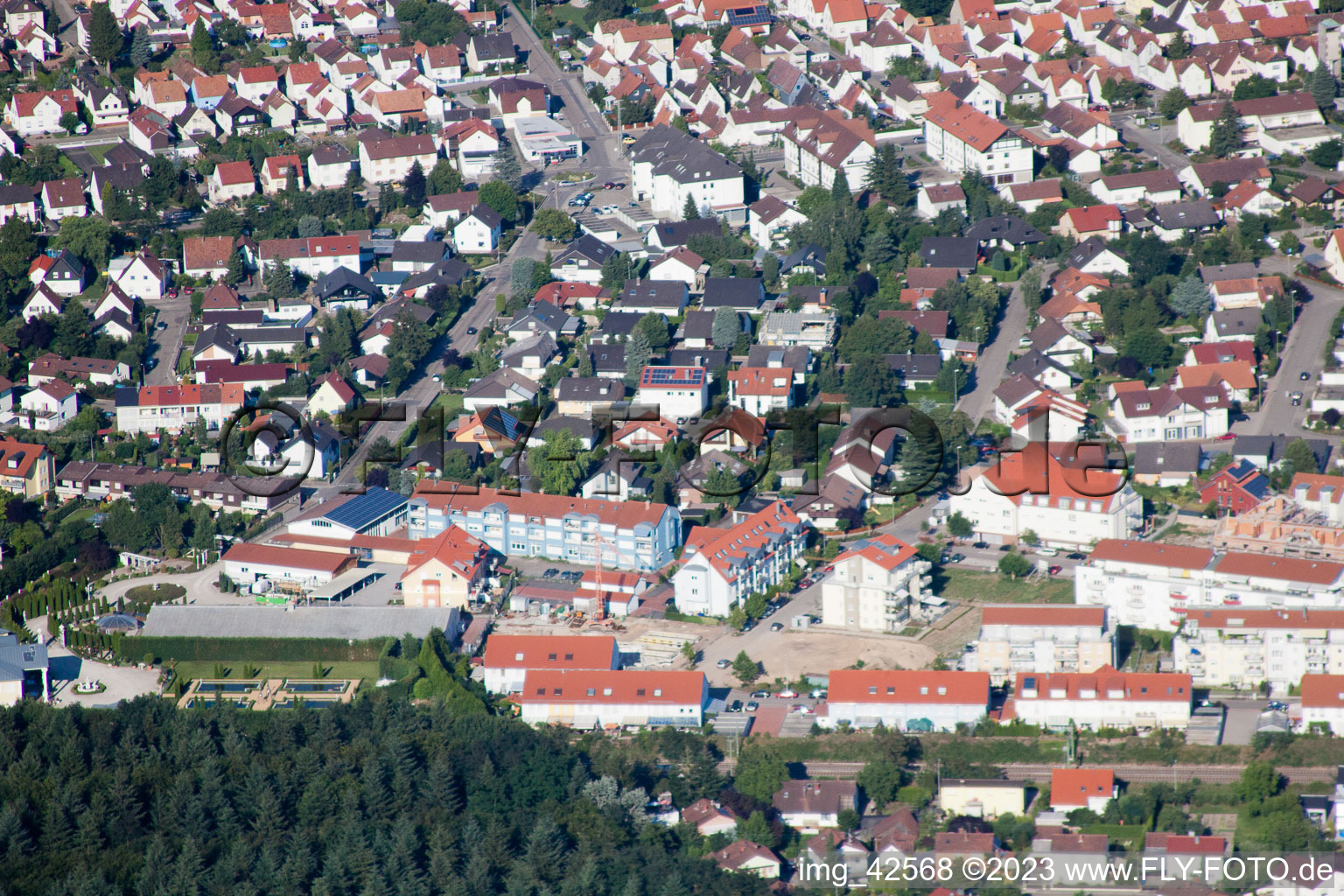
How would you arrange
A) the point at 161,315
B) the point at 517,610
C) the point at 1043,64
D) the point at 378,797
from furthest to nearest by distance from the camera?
the point at 1043,64 → the point at 161,315 → the point at 517,610 → the point at 378,797

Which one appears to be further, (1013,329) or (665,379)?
(1013,329)

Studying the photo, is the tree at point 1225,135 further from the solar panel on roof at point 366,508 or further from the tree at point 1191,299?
the solar panel on roof at point 366,508

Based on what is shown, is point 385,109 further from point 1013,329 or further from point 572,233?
point 1013,329

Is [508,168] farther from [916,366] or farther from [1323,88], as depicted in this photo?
[1323,88]

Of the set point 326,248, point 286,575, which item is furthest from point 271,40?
point 286,575

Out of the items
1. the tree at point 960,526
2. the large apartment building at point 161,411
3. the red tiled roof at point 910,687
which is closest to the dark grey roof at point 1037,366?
the tree at point 960,526

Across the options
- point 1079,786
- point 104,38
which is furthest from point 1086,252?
point 104,38
